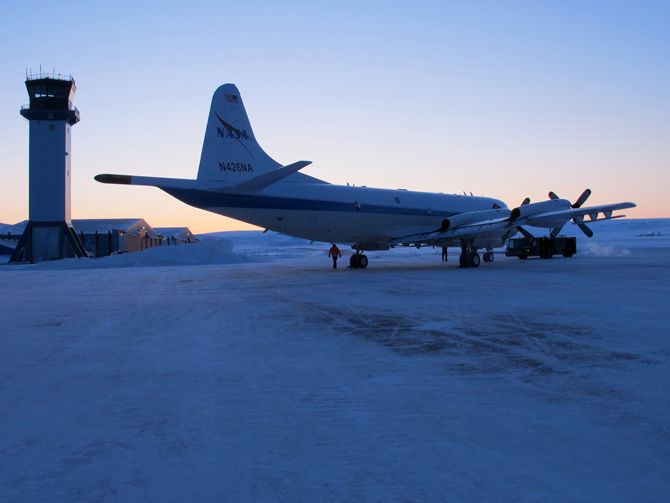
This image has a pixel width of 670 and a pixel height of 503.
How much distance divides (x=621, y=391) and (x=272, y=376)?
366 cm

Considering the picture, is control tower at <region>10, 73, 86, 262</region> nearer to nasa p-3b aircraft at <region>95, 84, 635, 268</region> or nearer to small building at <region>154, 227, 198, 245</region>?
nasa p-3b aircraft at <region>95, 84, 635, 268</region>

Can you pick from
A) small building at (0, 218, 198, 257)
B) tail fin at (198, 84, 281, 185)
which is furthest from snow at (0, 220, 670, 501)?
small building at (0, 218, 198, 257)

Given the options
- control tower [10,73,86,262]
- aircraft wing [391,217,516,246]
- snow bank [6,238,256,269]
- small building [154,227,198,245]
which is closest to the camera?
aircraft wing [391,217,516,246]

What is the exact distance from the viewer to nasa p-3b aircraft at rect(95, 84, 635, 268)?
23.1 meters

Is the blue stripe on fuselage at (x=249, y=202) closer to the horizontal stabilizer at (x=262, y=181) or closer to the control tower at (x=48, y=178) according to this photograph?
the horizontal stabilizer at (x=262, y=181)

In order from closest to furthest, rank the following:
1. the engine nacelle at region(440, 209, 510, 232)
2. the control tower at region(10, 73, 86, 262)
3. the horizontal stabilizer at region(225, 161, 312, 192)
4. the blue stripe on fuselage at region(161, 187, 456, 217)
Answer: the horizontal stabilizer at region(225, 161, 312, 192) → the blue stripe on fuselage at region(161, 187, 456, 217) → the engine nacelle at region(440, 209, 510, 232) → the control tower at region(10, 73, 86, 262)

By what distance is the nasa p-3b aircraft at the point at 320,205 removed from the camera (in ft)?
75.7

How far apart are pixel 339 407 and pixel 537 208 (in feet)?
89.6

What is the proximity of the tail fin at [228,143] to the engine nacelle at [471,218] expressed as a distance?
37.3ft

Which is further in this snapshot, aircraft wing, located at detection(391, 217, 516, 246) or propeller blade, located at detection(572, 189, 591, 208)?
propeller blade, located at detection(572, 189, 591, 208)

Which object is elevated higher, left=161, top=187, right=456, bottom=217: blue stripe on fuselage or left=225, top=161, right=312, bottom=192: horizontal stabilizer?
left=225, top=161, right=312, bottom=192: horizontal stabilizer

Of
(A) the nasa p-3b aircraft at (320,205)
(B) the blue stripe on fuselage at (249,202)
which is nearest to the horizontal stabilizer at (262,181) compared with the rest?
(A) the nasa p-3b aircraft at (320,205)

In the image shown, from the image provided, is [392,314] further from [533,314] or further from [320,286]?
[320,286]

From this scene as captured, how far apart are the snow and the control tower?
4641 cm
